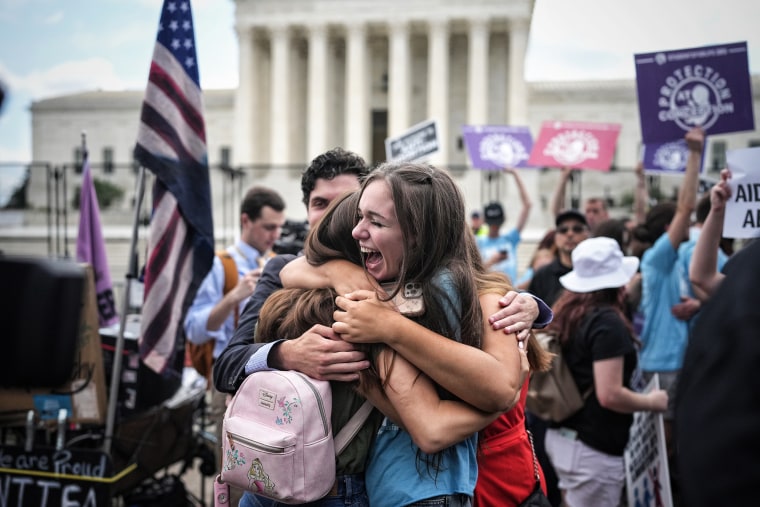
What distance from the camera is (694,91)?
5.14 m

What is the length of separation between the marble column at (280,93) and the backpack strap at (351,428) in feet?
132

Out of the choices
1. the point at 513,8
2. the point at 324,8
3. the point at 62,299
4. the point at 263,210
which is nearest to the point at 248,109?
the point at 324,8

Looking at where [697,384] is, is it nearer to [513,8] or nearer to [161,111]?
[161,111]

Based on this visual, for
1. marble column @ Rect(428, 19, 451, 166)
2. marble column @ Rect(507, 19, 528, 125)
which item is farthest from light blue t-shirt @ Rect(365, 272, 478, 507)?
marble column @ Rect(507, 19, 528, 125)

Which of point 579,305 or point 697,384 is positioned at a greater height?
point 697,384

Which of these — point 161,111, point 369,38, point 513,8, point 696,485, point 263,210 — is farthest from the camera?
point 369,38

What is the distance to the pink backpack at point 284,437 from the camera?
183 cm

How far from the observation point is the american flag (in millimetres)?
4297

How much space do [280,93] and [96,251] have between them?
37.3 m

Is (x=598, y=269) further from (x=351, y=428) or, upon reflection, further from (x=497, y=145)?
(x=497, y=145)

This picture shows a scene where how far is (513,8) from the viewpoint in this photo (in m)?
40.0

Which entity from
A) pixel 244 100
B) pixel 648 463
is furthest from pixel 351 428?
pixel 244 100

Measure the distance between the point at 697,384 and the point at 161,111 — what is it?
164 inches

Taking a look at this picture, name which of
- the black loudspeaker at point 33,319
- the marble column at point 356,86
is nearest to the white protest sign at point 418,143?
the black loudspeaker at point 33,319
